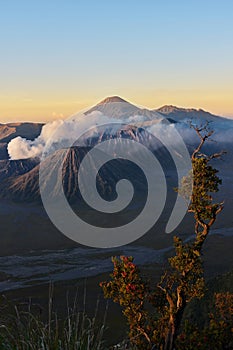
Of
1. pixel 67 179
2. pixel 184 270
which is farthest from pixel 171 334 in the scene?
pixel 67 179

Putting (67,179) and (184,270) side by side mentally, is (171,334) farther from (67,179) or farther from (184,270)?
(67,179)

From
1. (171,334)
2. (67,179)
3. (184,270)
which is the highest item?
(184,270)

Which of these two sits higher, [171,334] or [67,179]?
[171,334]

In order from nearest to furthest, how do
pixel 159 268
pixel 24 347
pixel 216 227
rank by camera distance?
1. pixel 24 347
2. pixel 159 268
3. pixel 216 227

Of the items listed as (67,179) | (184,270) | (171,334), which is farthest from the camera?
(67,179)

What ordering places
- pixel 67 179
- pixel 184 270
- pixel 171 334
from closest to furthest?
pixel 171 334 < pixel 184 270 < pixel 67 179

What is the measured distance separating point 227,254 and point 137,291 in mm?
78676

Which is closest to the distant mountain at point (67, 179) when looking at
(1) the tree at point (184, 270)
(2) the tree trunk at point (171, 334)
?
(1) the tree at point (184, 270)

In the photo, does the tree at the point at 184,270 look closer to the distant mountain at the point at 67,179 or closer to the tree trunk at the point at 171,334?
the tree trunk at the point at 171,334

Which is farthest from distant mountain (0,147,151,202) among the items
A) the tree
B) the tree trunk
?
the tree trunk

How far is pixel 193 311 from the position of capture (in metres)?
36.5

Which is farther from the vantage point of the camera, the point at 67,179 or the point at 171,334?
the point at 67,179

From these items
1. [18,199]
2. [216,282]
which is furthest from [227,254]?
[18,199]

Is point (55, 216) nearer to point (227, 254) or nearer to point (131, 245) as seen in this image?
point (131, 245)
